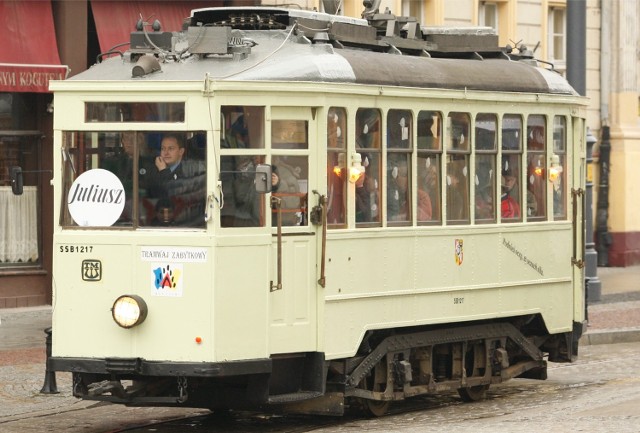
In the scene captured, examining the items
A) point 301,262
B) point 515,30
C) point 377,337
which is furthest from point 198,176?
point 515,30

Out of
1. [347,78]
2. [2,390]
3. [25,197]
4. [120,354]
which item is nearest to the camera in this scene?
[120,354]

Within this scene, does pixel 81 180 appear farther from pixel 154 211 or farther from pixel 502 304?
pixel 502 304

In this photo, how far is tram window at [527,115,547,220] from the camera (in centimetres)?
1534

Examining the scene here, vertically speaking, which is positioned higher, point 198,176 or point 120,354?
Result: point 198,176

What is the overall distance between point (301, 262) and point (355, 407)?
1900mm

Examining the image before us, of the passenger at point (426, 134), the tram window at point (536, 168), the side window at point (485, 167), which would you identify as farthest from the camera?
the tram window at point (536, 168)

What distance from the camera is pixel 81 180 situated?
12641 millimetres

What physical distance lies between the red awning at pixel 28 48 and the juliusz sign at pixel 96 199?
9366 millimetres

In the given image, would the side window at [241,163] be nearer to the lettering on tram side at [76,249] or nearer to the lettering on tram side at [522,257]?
the lettering on tram side at [76,249]

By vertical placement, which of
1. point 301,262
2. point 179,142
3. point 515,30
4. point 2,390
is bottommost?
point 2,390

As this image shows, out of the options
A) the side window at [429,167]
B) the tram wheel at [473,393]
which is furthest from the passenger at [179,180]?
the tram wheel at [473,393]

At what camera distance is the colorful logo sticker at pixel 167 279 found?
481 inches

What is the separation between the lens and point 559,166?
51.5 ft

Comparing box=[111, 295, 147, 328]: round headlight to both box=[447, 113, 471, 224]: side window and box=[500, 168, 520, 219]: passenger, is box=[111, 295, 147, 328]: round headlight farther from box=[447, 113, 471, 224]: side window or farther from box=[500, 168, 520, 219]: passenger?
box=[500, 168, 520, 219]: passenger
